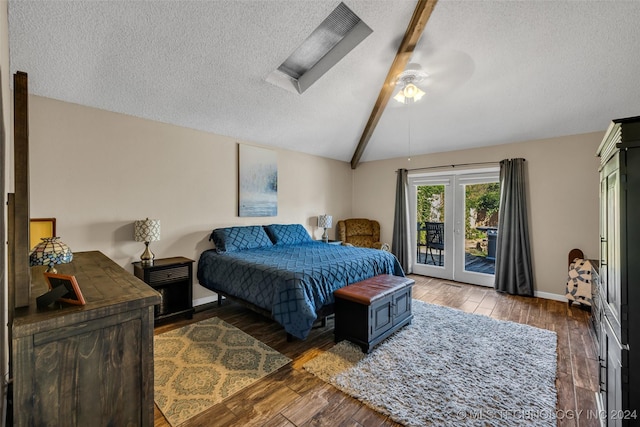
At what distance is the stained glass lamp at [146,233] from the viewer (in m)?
3.06

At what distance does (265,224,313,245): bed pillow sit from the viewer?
14.2ft

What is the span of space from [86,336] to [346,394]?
5.30 feet

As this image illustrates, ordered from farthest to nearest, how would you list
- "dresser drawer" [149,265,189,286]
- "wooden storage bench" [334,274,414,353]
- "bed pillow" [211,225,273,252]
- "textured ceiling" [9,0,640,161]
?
1. "bed pillow" [211,225,273,252]
2. "dresser drawer" [149,265,189,286]
3. "wooden storage bench" [334,274,414,353]
4. "textured ceiling" [9,0,640,161]

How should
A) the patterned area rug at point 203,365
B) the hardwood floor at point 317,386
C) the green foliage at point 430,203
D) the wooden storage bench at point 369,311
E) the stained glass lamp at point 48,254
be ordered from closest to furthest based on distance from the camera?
1. the stained glass lamp at point 48,254
2. the hardwood floor at point 317,386
3. the patterned area rug at point 203,365
4. the wooden storage bench at point 369,311
5. the green foliage at point 430,203

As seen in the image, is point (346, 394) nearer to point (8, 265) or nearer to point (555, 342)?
point (8, 265)

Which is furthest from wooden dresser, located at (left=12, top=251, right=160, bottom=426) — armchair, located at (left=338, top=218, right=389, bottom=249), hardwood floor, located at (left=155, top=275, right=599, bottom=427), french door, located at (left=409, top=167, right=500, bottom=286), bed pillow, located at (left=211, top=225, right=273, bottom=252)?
french door, located at (left=409, top=167, right=500, bottom=286)

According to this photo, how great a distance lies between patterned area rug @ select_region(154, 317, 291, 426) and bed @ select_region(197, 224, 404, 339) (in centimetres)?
33

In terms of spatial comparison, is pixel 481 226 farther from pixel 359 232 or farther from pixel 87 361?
pixel 87 361

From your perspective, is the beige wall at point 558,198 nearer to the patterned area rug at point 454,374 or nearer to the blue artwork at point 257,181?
the patterned area rug at point 454,374

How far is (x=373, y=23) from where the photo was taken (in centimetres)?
261

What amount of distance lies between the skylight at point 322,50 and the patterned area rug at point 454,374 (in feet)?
9.77

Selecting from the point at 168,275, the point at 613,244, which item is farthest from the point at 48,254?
the point at 613,244

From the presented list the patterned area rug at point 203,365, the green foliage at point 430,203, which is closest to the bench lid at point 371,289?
the patterned area rug at point 203,365

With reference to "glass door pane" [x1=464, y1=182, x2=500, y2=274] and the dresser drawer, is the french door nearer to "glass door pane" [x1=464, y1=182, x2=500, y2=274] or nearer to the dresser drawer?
"glass door pane" [x1=464, y1=182, x2=500, y2=274]
